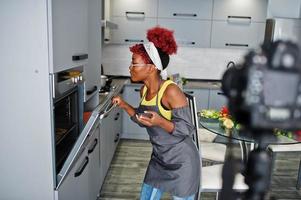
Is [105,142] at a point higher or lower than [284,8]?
lower

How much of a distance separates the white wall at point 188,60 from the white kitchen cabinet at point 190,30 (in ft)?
1.05

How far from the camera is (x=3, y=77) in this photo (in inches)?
47.4

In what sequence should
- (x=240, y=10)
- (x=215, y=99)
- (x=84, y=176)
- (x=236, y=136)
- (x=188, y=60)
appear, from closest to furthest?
(x=84, y=176), (x=236, y=136), (x=240, y=10), (x=215, y=99), (x=188, y=60)

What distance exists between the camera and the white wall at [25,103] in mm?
1163

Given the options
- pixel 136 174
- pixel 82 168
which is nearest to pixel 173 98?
pixel 82 168

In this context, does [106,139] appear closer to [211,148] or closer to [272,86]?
[211,148]

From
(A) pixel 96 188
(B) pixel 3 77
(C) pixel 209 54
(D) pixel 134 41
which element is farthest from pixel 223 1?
(B) pixel 3 77

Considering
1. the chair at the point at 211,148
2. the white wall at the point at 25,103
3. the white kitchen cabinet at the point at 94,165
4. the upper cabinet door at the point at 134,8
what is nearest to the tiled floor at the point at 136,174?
the white kitchen cabinet at the point at 94,165

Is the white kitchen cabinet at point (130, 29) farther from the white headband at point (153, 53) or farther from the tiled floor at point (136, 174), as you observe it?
the white headband at point (153, 53)

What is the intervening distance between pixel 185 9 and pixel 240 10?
2.32ft

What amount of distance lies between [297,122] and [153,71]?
1.15 m

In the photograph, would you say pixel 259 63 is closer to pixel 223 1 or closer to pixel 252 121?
pixel 252 121

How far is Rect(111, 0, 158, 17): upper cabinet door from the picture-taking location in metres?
3.68

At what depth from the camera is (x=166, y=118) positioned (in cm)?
153
